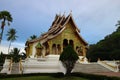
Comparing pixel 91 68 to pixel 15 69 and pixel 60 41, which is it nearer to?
pixel 15 69

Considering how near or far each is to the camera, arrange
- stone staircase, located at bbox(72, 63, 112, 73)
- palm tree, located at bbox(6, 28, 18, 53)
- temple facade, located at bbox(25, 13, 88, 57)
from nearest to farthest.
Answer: stone staircase, located at bbox(72, 63, 112, 73) < temple facade, located at bbox(25, 13, 88, 57) < palm tree, located at bbox(6, 28, 18, 53)

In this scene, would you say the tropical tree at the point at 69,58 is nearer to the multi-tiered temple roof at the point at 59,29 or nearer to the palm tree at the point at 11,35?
the multi-tiered temple roof at the point at 59,29

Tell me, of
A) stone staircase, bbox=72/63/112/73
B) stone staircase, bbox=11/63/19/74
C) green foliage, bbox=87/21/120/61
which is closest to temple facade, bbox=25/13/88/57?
stone staircase, bbox=72/63/112/73

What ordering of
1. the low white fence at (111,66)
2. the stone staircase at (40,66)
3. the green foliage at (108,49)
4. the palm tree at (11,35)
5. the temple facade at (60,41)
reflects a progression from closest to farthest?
the stone staircase at (40,66) < the low white fence at (111,66) < the temple facade at (60,41) < the green foliage at (108,49) < the palm tree at (11,35)

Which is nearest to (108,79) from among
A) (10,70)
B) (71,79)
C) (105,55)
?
(71,79)

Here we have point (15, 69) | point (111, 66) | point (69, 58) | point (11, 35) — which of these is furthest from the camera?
point (11, 35)

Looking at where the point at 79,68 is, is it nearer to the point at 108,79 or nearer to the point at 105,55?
the point at 108,79

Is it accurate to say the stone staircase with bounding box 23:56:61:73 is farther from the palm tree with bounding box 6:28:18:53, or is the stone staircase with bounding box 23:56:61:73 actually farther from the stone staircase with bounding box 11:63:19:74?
the palm tree with bounding box 6:28:18:53

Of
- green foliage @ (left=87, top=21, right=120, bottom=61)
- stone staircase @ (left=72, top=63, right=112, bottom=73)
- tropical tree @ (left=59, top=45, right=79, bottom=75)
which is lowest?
stone staircase @ (left=72, top=63, right=112, bottom=73)

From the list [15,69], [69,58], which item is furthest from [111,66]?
[15,69]

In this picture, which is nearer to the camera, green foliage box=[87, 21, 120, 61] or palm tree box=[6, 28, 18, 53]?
green foliage box=[87, 21, 120, 61]

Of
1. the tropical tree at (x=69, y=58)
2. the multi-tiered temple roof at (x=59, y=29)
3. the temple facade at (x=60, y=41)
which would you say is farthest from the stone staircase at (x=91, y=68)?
the multi-tiered temple roof at (x=59, y=29)

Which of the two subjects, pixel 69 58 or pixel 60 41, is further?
pixel 60 41

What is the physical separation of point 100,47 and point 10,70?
34630 mm
